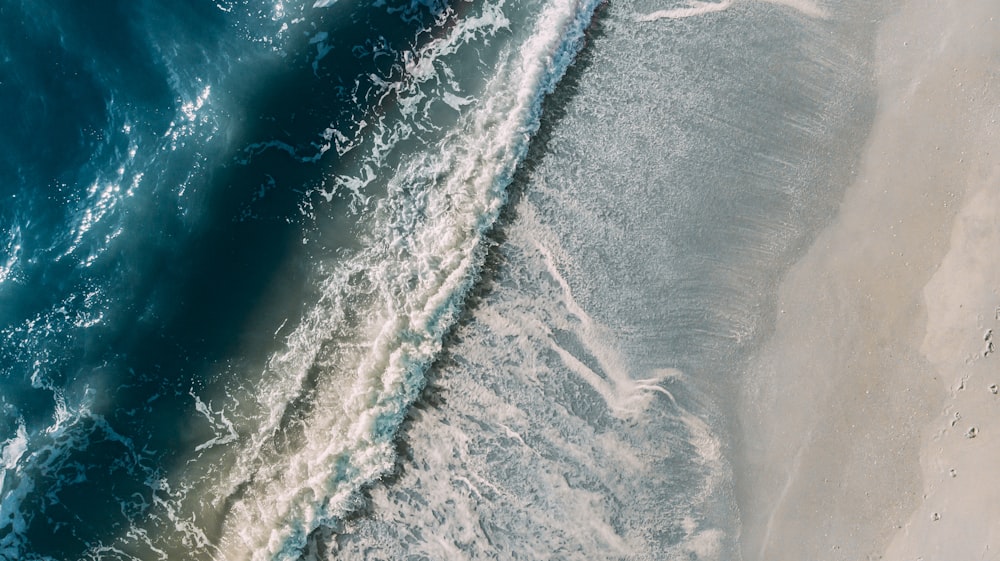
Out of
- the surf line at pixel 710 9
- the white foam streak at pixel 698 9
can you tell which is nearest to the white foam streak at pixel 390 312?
the surf line at pixel 710 9

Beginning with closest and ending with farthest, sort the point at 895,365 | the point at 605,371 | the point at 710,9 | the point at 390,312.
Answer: the point at 895,365, the point at 605,371, the point at 710,9, the point at 390,312

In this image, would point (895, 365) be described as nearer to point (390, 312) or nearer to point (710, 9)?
point (710, 9)

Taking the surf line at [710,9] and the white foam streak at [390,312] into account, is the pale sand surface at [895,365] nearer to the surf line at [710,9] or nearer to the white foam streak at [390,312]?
the surf line at [710,9]

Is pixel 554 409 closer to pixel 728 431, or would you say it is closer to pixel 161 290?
pixel 728 431

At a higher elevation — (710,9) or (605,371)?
(710,9)

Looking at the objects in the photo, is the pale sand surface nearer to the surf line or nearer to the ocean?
the ocean

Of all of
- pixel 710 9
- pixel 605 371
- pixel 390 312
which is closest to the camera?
pixel 605 371

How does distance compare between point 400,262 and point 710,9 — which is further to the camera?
point 400,262

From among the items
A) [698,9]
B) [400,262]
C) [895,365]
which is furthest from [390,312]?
[895,365]

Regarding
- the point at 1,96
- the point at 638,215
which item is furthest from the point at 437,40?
the point at 1,96
